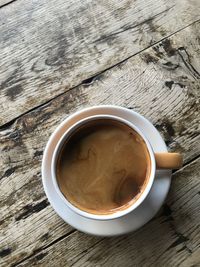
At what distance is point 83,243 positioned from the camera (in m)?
0.81

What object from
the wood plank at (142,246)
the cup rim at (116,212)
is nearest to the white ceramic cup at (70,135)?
the cup rim at (116,212)

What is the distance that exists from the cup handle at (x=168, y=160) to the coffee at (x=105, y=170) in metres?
0.02

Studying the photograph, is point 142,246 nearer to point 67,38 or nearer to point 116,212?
point 116,212

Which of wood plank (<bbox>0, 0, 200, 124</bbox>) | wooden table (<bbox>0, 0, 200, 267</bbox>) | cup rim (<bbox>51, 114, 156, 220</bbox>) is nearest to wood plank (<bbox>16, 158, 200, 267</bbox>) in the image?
wooden table (<bbox>0, 0, 200, 267</bbox>)

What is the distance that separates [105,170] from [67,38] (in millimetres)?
306

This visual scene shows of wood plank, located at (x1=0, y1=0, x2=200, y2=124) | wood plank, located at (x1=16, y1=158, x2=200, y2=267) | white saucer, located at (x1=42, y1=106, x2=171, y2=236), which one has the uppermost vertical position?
wood plank, located at (x1=0, y1=0, x2=200, y2=124)

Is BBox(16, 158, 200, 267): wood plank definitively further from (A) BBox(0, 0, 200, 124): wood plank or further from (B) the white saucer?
(A) BBox(0, 0, 200, 124): wood plank

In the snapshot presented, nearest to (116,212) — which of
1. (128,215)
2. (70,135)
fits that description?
(128,215)

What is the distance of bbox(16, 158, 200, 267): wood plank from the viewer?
806 mm

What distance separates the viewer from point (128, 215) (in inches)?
29.8

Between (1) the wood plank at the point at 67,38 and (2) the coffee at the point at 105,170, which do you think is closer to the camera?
(2) the coffee at the point at 105,170

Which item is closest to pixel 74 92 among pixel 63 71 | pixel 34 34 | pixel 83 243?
pixel 63 71

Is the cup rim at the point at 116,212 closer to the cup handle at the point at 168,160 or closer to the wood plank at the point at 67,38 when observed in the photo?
the cup handle at the point at 168,160

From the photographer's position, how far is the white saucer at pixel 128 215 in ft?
2.49
